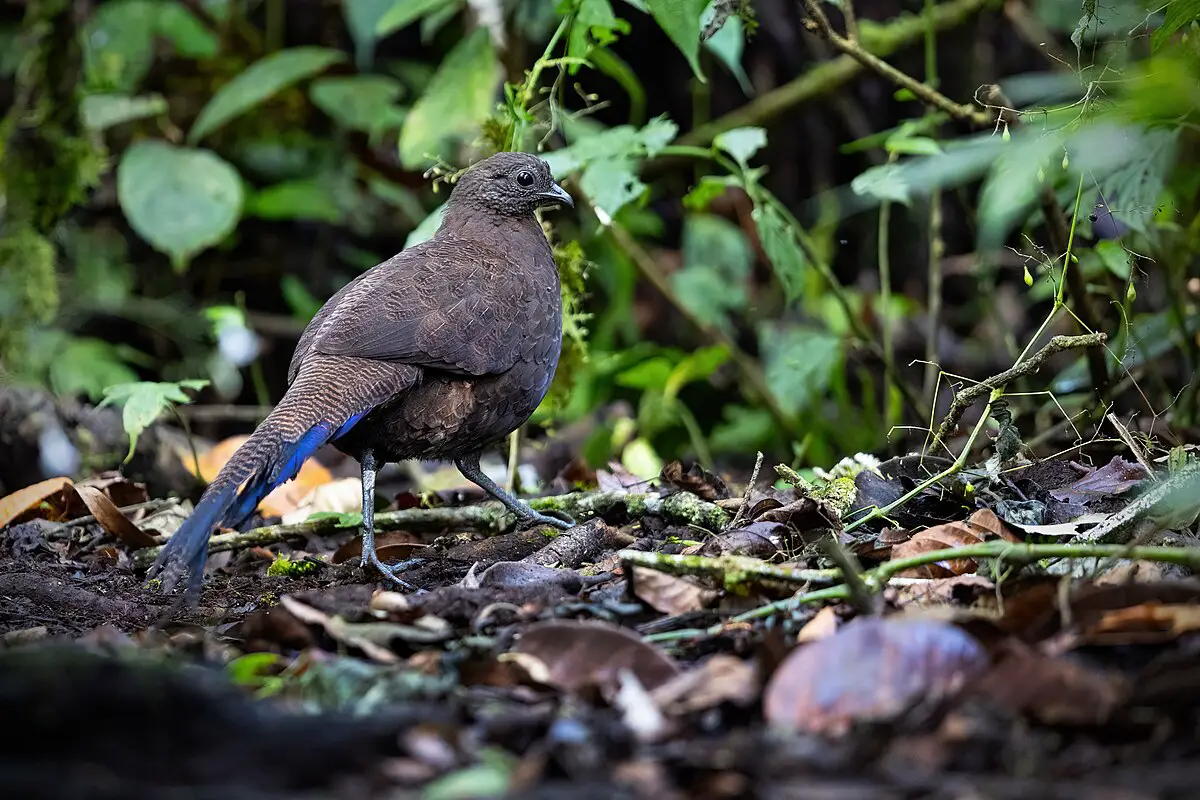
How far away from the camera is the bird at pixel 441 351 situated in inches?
146

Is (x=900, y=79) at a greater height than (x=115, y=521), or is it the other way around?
(x=900, y=79)

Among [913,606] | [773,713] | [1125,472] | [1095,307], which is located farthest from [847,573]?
[1095,307]

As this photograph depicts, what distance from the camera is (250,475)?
10.6 ft

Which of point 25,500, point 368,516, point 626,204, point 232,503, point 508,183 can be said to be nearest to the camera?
point 232,503

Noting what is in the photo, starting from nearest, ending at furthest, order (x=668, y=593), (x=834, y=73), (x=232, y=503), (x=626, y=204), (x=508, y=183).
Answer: (x=668, y=593) < (x=232, y=503) < (x=508, y=183) < (x=626, y=204) < (x=834, y=73)

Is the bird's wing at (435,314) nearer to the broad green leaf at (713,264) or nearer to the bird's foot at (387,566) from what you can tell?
the bird's foot at (387,566)

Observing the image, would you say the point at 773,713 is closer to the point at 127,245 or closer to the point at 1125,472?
the point at 1125,472

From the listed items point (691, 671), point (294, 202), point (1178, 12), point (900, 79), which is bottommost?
point (691, 671)

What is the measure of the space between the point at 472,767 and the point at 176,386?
263cm

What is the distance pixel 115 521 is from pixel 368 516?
0.88 m

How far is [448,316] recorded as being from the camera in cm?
406

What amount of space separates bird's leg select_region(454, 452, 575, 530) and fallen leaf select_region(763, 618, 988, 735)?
1.77 metres

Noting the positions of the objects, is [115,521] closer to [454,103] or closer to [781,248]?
[454,103]

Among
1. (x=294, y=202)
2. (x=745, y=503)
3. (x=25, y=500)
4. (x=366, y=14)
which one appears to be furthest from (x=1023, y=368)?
(x=294, y=202)
